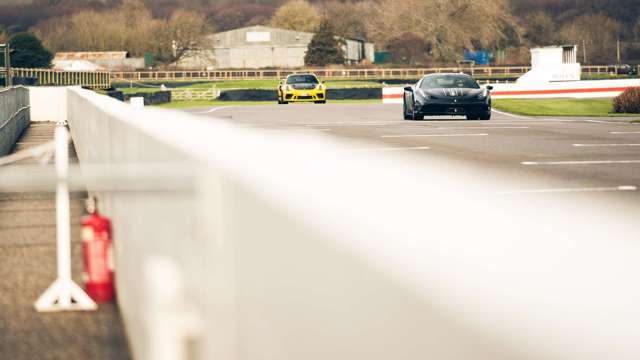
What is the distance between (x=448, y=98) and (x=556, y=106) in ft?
46.7

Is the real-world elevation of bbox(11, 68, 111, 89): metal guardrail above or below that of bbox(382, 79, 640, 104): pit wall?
above

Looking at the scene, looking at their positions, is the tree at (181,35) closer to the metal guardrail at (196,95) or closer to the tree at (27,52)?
the tree at (27,52)

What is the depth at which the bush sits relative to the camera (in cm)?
3981

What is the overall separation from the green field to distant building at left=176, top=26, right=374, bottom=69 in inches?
5089

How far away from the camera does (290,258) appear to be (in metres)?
2.69

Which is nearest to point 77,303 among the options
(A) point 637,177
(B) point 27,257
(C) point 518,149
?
(B) point 27,257

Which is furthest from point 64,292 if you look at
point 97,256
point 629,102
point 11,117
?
point 629,102

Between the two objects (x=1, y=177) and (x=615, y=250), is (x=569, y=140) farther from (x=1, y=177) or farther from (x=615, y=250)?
(x=615, y=250)

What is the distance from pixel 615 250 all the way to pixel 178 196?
3.16 metres

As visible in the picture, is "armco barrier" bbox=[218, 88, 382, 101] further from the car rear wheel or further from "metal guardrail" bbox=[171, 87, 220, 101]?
the car rear wheel

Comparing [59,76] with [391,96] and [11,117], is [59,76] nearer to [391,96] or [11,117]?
[391,96]

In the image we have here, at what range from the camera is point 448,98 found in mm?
31734

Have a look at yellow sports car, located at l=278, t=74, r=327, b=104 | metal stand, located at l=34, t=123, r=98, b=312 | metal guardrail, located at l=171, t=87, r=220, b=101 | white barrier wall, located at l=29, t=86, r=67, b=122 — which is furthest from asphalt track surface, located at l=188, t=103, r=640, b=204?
metal guardrail, located at l=171, t=87, r=220, b=101

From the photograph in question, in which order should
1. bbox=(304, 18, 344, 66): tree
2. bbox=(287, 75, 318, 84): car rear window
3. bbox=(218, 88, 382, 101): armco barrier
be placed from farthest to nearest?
bbox=(304, 18, 344, 66): tree, bbox=(218, 88, 382, 101): armco barrier, bbox=(287, 75, 318, 84): car rear window
